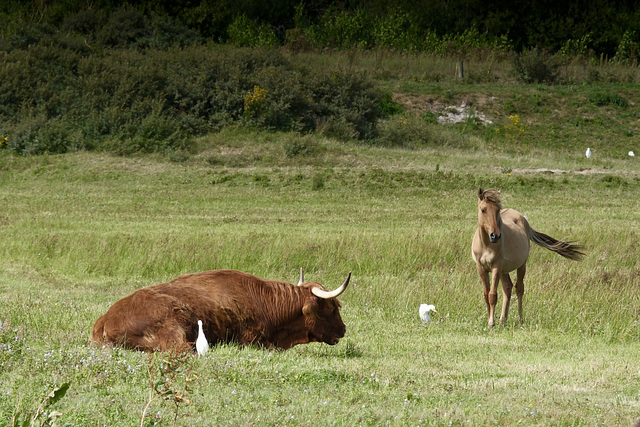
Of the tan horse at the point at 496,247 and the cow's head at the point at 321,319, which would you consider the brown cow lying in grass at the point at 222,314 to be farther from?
the tan horse at the point at 496,247

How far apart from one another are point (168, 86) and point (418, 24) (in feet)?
89.2

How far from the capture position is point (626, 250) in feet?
53.8

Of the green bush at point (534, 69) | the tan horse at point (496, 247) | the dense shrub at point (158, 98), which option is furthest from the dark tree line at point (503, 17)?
the tan horse at point (496, 247)

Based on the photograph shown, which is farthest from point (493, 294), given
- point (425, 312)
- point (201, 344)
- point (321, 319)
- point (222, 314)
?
point (201, 344)

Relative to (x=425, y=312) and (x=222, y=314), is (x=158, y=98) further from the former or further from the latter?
(x=222, y=314)

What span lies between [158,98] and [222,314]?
88.2ft

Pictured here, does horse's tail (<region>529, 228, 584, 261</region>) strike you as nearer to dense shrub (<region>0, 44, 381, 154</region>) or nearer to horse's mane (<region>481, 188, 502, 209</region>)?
horse's mane (<region>481, 188, 502, 209</region>)

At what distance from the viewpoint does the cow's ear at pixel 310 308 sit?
375 inches

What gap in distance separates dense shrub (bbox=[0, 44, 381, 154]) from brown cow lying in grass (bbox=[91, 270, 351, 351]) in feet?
74.0

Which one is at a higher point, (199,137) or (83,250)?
(83,250)

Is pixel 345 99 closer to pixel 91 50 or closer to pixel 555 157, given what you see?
pixel 555 157

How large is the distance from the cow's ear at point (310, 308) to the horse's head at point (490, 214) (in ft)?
9.37

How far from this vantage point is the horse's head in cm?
1106

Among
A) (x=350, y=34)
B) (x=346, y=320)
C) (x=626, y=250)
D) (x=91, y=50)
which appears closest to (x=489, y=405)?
(x=346, y=320)
